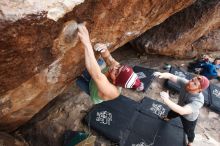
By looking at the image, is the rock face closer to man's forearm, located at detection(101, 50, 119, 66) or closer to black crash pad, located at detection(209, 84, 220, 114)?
black crash pad, located at detection(209, 84, 220, 114)

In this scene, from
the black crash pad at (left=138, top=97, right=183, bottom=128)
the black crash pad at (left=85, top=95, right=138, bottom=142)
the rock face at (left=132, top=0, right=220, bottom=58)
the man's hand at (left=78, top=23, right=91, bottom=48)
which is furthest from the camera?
the rock face at (left=132, top=0, right=220, bottom=58)

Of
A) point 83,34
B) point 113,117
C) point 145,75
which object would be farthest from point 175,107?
point 145,75

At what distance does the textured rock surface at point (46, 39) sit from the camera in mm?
3137

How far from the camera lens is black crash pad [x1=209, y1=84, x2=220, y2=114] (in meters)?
7.24

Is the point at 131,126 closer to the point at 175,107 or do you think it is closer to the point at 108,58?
the point at 175,107

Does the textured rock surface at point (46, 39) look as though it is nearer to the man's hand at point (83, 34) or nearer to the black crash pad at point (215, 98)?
the man's hand at point (83, 34)

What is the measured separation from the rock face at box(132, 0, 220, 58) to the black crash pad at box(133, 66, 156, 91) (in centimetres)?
72

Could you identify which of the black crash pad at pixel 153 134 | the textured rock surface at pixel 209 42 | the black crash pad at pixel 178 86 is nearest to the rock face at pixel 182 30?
the textured rock surface at pixel 209 42

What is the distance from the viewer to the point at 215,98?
24.5ft

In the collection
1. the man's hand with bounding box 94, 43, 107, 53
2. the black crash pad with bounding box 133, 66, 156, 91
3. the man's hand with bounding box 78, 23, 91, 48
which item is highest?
the man's hand with bounding box 78, 23, 91, 48

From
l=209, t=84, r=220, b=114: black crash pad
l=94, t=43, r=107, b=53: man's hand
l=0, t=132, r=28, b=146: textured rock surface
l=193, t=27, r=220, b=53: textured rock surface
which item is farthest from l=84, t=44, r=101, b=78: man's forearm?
l=193, t=27, r=220, b=53: textured rock surface

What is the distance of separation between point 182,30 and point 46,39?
17.0 feet

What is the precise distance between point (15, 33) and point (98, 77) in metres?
1.39

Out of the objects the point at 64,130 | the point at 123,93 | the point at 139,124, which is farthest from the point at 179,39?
the point at 64,130
